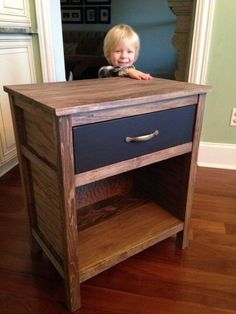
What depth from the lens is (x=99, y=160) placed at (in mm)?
684

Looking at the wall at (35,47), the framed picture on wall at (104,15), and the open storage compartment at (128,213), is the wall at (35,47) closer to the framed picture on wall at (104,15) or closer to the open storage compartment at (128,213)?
the open storage compartment at (128,213)

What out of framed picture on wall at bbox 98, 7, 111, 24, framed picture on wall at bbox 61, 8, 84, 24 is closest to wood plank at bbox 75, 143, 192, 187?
framed picture on wall at bbox 98, 7, 111, 24

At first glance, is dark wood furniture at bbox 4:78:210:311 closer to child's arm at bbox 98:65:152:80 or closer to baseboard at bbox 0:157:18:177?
child's arm at bbox 98:65:152:80

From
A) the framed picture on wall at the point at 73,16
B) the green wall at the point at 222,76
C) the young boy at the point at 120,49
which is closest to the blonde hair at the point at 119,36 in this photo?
the young boy at the point at 120,49

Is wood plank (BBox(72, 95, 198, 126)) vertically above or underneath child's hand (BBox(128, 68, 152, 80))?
underneath

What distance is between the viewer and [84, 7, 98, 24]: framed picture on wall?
4.31 metres

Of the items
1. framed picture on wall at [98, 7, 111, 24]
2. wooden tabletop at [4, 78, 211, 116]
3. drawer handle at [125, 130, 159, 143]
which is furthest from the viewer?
framed picture on wall at [98, 7, 111, 24]

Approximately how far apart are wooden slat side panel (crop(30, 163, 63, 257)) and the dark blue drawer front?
11cm

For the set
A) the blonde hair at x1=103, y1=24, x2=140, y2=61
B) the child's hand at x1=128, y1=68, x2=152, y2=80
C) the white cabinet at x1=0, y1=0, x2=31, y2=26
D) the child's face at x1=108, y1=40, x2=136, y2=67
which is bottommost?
the child's hand at x1=128, y1=68, x2=152, y2=80

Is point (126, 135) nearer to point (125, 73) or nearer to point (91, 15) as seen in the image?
point (125, 73)

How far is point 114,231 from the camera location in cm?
96

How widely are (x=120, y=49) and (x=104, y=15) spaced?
12.0 feet

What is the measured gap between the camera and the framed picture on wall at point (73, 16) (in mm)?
4391

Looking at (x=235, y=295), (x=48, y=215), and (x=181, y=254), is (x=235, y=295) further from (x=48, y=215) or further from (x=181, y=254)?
(x=48, y=215)
